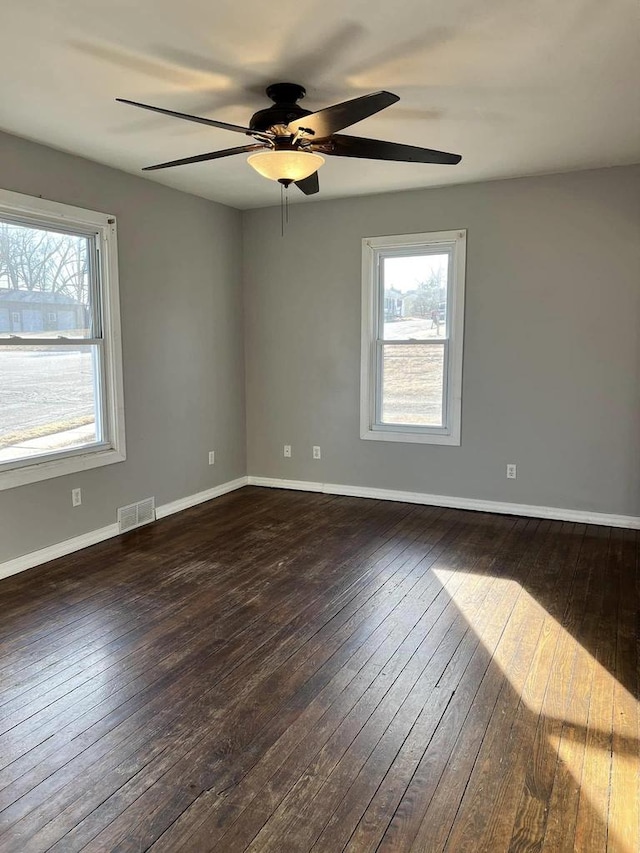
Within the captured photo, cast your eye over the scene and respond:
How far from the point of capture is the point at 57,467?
13.1 ft

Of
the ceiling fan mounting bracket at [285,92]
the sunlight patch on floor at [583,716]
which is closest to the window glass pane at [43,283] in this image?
the ceiling fan mounting bracket at [285,92]

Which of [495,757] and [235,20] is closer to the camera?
[495,757]

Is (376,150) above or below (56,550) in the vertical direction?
above

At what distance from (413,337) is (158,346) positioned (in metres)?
2.11

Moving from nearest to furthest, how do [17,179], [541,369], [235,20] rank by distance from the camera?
1. [235,20]
2. [17,179]
3. [541,369]

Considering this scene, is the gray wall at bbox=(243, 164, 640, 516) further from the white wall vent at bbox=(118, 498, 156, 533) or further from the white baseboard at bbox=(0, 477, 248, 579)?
the white wall vent at bbox=(118, 498, 156, 533)

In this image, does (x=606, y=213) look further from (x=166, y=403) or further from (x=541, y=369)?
(x=166, y=403)

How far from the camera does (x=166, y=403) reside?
4961mm

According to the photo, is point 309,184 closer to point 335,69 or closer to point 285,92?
point 285,92

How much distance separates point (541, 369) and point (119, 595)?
11.2 ft

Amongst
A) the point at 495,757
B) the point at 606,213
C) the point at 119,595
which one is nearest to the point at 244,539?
the point at 119,595

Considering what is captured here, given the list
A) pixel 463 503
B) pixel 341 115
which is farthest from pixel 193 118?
pixel 463 503

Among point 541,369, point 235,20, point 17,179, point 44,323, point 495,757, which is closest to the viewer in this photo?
point 495,757

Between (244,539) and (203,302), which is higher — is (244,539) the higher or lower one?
the lower one
